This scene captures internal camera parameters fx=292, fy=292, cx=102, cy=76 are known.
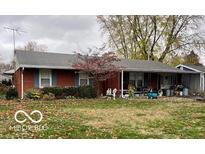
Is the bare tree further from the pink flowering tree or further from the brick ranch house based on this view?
the pink flowering tree

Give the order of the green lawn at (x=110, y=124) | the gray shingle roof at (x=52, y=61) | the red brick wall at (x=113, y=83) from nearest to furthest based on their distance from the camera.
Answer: the green lawn at (x=110, y=124) < the gray shingle roof at (x=52, y=61) < the red brick wall at (x=113, y=83)

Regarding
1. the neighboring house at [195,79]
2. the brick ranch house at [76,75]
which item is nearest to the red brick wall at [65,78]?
the brick ranch house at [76,75]

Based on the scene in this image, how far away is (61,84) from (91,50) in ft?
8.89

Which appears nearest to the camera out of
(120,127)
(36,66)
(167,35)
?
(120,127)

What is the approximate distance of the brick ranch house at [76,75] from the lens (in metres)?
16.3

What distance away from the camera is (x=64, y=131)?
25.4 ft

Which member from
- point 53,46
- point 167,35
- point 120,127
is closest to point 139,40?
point 167,35

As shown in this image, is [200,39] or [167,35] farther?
[167,35]

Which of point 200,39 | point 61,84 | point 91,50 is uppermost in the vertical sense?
point 200,39

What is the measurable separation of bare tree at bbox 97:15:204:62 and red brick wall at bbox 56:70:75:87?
26.1 ft

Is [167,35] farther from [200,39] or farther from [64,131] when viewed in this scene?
[64,131]

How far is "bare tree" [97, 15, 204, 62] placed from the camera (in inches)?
1009

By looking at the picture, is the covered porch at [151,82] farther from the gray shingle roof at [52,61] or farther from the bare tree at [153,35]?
the bare tree at [153,35]

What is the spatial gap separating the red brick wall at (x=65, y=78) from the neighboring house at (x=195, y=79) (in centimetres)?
945
